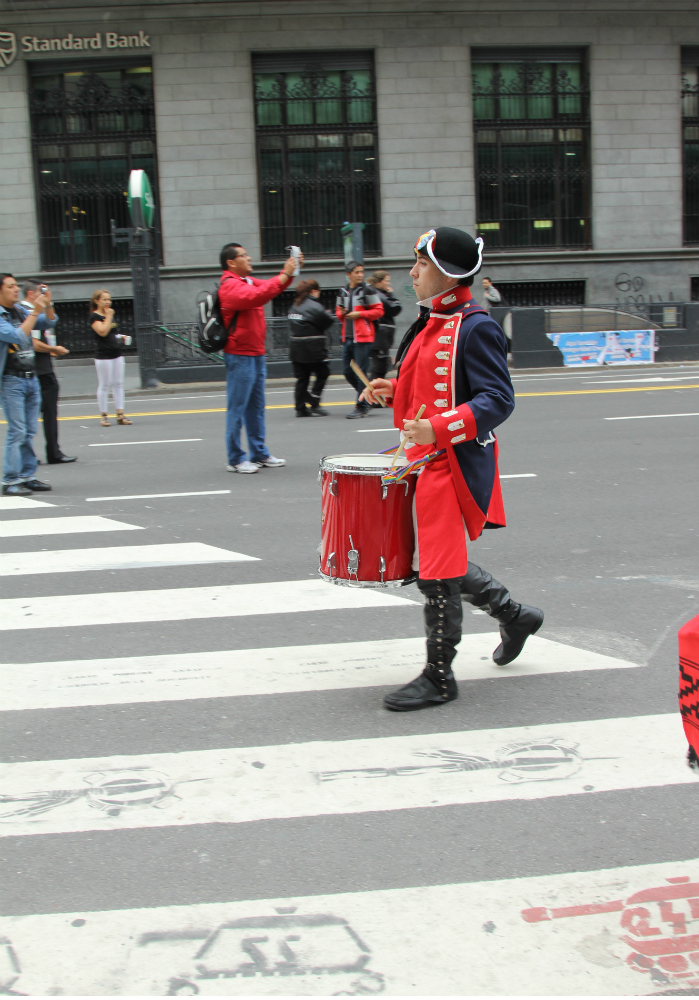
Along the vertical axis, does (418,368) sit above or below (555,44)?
below

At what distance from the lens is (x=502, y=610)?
4285 mm

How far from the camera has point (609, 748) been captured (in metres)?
3.67

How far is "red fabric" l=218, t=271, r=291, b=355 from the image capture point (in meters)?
9.05

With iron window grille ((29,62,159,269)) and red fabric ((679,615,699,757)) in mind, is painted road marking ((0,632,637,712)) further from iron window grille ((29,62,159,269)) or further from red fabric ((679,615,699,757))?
iron window grille ((29,62,159,269))

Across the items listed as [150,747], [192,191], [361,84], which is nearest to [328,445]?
[150,747]

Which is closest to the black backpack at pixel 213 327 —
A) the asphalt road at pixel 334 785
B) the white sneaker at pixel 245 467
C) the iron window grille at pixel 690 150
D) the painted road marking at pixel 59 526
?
the white sneaker at pixel 245 467

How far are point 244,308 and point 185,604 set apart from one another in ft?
13.7

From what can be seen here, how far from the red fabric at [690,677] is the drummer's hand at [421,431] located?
1.69 metres

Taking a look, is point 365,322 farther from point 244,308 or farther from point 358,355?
point 244,308

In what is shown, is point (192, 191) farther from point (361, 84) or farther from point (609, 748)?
point (609, 748)

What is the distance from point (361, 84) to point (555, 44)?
207 inches

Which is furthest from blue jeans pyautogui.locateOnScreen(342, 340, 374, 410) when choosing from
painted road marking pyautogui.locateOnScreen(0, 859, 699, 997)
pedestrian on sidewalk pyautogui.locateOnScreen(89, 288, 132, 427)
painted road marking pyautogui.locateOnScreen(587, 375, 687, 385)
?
painted road marking pyautogui.locateOnScreen(0, 859, 699, 997)

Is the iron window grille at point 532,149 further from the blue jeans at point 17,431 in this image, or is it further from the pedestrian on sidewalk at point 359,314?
the blue jeans at point 17,431

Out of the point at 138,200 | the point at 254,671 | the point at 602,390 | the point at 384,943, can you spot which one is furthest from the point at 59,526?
the point at 138,200
